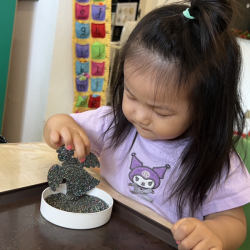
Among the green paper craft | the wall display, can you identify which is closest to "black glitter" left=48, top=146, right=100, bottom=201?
the green paper craft

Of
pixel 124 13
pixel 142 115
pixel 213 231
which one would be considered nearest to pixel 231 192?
pixel 213 231

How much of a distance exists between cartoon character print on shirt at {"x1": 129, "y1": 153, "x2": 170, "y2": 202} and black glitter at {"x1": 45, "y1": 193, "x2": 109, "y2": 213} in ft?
0.64

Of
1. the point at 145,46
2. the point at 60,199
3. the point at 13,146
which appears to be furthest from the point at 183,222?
the point at 13,146

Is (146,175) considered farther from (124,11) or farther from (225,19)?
(124,11)

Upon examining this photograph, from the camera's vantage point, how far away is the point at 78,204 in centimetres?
60

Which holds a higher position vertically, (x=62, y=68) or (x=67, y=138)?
(x=62, y=68)

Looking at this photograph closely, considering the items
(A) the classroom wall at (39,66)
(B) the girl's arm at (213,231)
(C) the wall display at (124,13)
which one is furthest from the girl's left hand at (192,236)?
(C) the wall display at (124,13)

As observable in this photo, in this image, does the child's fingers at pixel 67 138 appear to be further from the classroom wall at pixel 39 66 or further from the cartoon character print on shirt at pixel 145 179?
the classroom wall at pixel 39 66

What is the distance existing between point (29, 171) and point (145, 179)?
0.29 meters

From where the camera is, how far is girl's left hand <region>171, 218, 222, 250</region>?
50cm

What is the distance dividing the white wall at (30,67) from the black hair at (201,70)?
1.01 m

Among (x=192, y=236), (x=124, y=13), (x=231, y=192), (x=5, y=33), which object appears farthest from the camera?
(x=124, y=13)

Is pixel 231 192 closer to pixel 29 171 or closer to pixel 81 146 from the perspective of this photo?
pixel 81 146

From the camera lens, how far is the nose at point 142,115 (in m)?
0.62
